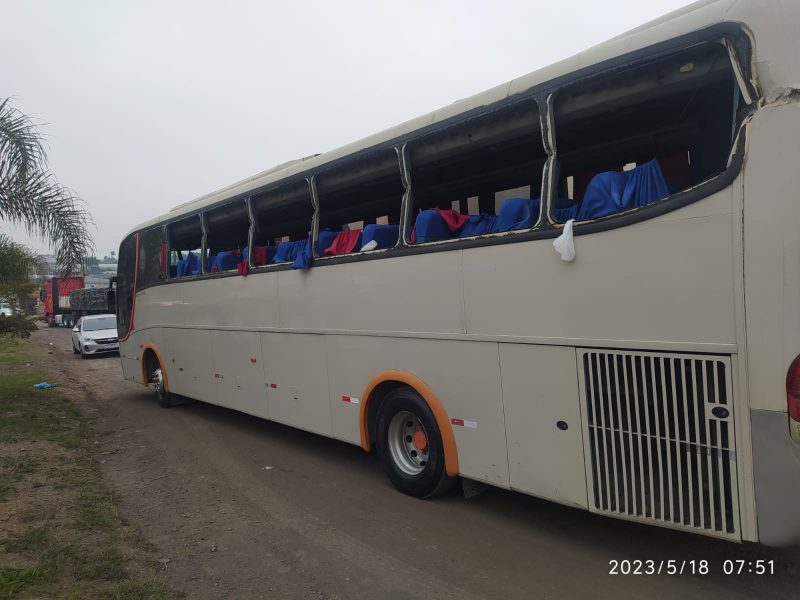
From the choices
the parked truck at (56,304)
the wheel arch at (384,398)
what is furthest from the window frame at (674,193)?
the parked truck at (56,304)

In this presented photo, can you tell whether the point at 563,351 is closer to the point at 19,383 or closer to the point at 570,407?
the point at 570,407

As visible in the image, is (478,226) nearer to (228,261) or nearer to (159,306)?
(228,261)

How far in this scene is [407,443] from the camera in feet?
17.2

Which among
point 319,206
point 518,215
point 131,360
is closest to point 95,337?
point 131,360

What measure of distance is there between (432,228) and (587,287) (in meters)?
1.59

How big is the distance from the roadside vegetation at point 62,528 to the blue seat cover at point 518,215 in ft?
11.0

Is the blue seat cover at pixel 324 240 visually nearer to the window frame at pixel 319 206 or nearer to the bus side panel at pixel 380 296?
the window frame at pixel 319 206

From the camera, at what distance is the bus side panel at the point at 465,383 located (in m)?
4.27

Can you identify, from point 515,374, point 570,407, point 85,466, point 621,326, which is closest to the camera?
point 621,326

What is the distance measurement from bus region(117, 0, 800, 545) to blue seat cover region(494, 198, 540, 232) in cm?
2

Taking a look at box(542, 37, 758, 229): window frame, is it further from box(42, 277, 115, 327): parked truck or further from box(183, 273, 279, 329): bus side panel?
box(42, 277, 115, 327): parked truck

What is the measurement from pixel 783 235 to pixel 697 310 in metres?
0.56

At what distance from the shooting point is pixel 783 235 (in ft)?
9.23

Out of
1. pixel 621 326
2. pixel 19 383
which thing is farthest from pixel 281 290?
pixel 19 383
